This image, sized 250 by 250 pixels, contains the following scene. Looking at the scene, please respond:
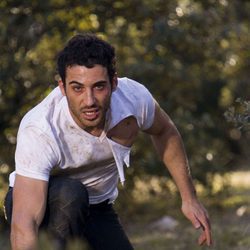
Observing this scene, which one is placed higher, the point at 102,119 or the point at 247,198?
the point at 102,119

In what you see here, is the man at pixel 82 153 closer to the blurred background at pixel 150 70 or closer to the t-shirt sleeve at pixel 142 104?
the t-shirt sleeve at pixel 142 104

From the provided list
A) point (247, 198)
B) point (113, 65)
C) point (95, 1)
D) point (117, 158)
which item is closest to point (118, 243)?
point (117, 158)

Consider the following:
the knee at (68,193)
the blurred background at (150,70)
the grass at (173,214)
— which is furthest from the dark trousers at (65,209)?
the grass at (173,214)

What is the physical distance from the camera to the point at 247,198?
11.6 meters

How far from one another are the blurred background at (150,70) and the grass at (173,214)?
1 cm

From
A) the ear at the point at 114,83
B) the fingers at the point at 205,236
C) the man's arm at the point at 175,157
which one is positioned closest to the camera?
the ear at the point at 114,83

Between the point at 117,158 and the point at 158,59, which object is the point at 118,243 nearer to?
the point at 117,158

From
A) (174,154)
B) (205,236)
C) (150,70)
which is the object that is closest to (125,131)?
(174,154)

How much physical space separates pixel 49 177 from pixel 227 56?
518 centimetres

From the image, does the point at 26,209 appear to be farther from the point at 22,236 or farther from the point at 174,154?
the point at 174,154

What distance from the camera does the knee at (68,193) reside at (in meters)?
4.90

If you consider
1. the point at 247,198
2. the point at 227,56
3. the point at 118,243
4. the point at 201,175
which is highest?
the point at 118,243

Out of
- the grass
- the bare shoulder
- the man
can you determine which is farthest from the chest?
the grass

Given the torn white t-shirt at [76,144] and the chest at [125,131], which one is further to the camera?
the chest at [125,131]
